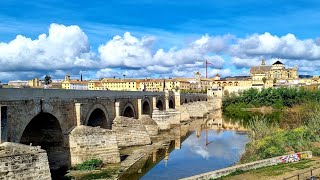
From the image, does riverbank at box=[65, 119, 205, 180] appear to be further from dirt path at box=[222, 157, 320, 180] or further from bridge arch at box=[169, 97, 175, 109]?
bridge arch at box=[169, 97, 175, 109]

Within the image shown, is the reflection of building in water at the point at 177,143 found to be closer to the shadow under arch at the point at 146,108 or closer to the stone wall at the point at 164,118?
the stone wall at the point at 164,118

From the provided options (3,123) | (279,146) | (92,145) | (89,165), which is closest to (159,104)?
(279,146)

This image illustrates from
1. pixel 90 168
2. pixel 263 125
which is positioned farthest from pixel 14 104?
pixel 263 125

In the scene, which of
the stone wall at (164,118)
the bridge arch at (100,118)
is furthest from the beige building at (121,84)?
the bridge arch at (100,118)

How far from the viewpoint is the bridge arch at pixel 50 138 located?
2223 centimetres

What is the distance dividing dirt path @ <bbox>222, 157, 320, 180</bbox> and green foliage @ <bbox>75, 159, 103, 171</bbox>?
26.1 feet

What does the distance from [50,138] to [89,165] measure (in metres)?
2.93

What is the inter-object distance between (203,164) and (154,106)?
72.4ft

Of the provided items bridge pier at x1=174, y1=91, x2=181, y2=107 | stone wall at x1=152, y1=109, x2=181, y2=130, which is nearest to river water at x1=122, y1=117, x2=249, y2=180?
stone wall at x1=152, y1=109, x2=181, y2=130

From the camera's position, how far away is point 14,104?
1800cm

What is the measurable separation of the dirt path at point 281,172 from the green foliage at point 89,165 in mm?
7943

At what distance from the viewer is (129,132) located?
104 ft

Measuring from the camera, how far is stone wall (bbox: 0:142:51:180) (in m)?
14.2

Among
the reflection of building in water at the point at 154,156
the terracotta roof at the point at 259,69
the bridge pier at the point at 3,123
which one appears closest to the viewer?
the bridge pier at the point at 3,123
